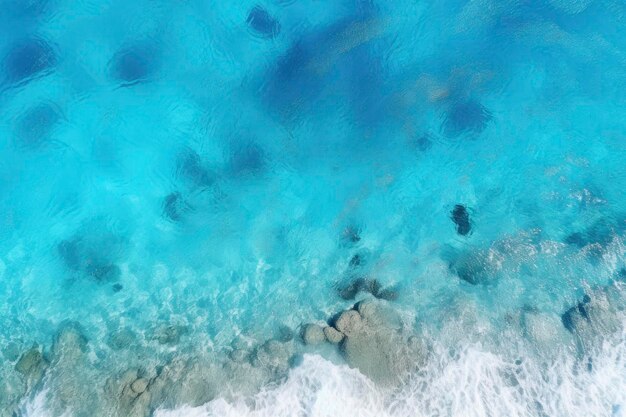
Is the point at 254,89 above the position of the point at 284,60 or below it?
below

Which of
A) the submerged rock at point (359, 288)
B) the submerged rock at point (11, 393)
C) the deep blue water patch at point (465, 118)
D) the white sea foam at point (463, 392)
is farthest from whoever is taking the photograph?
the deep blue water patch at point (465, 118)

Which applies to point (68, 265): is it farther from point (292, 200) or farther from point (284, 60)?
point (284, 60)

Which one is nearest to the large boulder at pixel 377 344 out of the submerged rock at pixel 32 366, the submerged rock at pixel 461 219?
the submerged rock at pixel 461 219

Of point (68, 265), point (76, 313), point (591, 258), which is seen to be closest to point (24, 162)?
point (68, 265)

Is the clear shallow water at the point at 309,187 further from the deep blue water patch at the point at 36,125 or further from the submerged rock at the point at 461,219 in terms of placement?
the submerged rock at the point at 461,219

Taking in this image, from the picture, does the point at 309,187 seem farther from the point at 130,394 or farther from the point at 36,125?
the point at 36,125

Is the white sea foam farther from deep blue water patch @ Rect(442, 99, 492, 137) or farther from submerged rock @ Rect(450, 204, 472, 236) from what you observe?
deep blue water patch @ Rect(442, 99, 492, 137)
